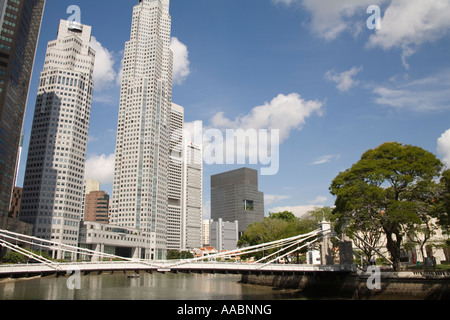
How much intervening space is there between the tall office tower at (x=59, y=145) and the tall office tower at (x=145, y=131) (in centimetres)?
2990

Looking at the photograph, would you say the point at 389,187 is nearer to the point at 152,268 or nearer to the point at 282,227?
the point at 152,268

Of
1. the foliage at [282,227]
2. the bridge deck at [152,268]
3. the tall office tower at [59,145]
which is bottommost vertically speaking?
the bridge deck at [152,268]

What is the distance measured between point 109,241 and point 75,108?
51.9 metres

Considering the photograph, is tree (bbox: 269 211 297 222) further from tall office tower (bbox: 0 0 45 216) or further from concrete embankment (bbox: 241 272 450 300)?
tall office tower (bbox: 0 0 45 216)

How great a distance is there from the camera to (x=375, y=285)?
130 ft

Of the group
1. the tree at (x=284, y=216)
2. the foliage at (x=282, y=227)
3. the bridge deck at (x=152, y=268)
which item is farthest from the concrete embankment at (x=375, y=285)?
the tree at (x=284, y=216)

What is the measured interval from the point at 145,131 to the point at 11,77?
82030 millimetres

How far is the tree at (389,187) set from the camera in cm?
3900

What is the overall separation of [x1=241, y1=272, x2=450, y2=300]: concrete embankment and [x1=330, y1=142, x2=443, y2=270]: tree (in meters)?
3.08

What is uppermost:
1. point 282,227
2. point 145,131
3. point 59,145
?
point 145,131

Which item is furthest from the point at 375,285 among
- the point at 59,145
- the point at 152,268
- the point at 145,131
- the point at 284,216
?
the point at 145,131

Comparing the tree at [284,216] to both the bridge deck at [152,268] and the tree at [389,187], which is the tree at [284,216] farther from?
the tree at [389,187]

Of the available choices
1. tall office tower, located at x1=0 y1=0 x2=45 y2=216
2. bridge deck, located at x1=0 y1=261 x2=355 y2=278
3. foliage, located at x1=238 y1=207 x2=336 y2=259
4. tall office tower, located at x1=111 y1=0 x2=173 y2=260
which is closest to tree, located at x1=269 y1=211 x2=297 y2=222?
foliage, located at x1=238 y1=207 x2=336 y2=259

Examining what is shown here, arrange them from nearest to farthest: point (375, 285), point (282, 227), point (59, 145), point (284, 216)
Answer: point (375, 285) → point (282, 227) → point (284, 216) → point (59, 145)
